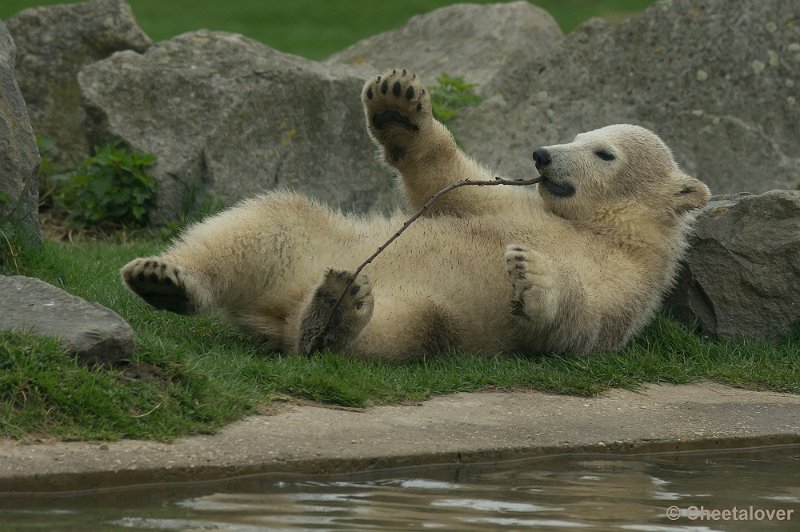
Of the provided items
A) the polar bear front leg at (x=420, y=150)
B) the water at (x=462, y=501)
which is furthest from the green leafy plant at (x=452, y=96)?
the water at (x=462, y=501)

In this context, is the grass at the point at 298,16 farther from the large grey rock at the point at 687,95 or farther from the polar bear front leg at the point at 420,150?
the polar bear front leg at the point at 420,150

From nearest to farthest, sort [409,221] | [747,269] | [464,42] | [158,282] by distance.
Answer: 1. [158,282]
2. [409,221]
3. [747,269]
4. [464,42]

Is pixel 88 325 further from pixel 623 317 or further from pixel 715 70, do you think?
pixel 715 70

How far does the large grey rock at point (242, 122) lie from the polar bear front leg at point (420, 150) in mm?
2817

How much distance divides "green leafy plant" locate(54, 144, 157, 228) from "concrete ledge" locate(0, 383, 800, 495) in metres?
4.60

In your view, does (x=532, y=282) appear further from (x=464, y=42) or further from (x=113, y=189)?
(x=464, y=42)

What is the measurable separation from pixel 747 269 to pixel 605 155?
1.15 meters

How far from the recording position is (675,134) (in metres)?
10.9

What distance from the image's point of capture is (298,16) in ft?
82.6

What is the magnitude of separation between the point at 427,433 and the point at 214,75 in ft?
18.9

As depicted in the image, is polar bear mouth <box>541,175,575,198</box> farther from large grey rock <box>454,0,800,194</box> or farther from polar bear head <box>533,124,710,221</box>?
large grey rock <box>454,0,800,194</box>

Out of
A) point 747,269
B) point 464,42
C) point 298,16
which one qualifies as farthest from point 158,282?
point 298,16

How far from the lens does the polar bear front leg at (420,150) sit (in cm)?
699

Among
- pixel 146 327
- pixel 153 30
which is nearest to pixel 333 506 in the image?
pixel 146 327
